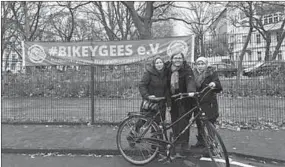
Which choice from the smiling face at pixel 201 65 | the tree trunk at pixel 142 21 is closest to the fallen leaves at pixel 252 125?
the smiling face at pixel 201 65

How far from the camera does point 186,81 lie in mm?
4852

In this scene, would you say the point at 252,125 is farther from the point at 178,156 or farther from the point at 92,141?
the point at 92,141

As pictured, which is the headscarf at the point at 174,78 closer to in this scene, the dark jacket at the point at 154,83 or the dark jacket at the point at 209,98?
the dark jacket at the point at 154,83

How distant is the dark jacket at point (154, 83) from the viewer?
4883 mm

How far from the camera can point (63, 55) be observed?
756 cm

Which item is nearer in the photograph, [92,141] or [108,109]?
[92,141]

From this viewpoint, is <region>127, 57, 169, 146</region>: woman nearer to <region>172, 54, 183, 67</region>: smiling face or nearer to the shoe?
the shoe

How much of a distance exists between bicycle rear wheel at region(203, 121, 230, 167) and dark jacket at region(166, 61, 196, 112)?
2.13ft

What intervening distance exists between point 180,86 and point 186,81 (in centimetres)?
14

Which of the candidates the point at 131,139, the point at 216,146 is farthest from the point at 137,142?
the point at 216,146

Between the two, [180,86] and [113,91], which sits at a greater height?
[180,86]

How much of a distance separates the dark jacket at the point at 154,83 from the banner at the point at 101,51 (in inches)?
95.9

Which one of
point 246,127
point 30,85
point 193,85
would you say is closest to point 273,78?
point 246,127

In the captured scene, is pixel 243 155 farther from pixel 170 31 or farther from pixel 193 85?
pixel 170 31
